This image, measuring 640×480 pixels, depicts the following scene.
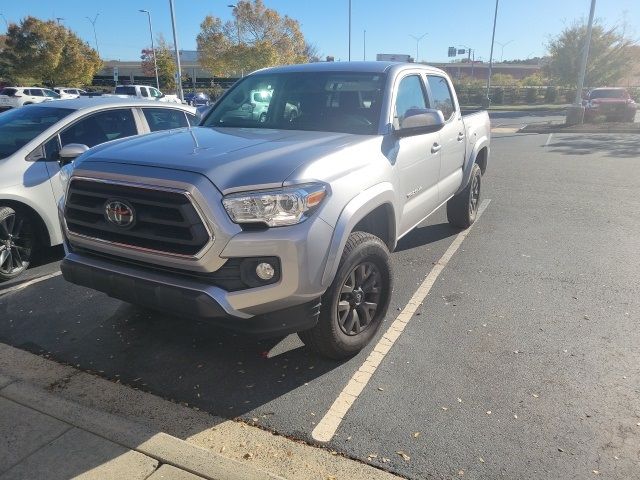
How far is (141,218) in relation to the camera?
9.07ft

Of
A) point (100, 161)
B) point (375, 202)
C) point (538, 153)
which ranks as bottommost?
point (538, 153)

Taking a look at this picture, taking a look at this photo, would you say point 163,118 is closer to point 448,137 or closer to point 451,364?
point 448,137

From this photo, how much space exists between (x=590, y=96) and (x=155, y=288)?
2689cm

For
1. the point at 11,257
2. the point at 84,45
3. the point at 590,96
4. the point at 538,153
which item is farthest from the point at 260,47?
the point at 11,257

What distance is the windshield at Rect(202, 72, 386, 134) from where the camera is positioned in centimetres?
387

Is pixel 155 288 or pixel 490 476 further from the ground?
pixel 155 288

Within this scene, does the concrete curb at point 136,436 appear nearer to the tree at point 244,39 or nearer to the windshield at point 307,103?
the windshield at point 307,103

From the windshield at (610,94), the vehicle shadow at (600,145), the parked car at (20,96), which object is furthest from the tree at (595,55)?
the parked car at (20,96)

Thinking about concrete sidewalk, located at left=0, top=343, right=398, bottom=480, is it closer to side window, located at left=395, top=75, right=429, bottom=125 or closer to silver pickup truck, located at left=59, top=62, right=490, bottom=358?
silver pickup truck, located at left=59, top=62, right=490, bottom=358

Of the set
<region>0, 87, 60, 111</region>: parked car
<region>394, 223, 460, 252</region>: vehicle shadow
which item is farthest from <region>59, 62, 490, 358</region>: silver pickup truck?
<region>0, 87, 60, 111</region>: parked car

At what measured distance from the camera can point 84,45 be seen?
52.6 meters

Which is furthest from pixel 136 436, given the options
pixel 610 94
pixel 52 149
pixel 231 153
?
pixel 610 94

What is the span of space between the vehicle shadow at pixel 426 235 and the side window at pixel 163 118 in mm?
3114

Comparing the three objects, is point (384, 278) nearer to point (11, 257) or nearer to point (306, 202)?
point (306, 202)
